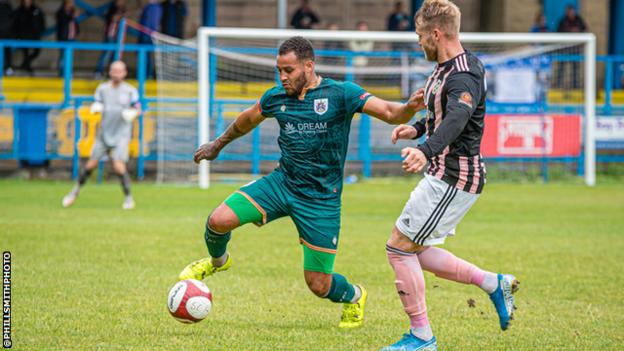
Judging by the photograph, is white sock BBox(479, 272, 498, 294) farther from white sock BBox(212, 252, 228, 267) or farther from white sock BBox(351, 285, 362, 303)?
white sock BBox(212, 252, 228, 267)

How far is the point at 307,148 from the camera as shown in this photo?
6203 mm

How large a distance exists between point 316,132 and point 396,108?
540 mm

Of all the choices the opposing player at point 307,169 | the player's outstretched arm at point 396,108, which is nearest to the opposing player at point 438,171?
the player's outstretched arm at point 396,108

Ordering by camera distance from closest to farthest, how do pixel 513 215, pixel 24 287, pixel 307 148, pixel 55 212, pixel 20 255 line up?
1. pixel 307 148
2. pixel 24 287
3. pixel 20 255
4. pixel 55 212
5. pixel 513 215

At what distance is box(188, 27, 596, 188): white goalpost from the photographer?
1973cm

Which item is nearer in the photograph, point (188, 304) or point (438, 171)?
point (438, 171)

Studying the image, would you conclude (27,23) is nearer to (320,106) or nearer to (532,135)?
(532,135)

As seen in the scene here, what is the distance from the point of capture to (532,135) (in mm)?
20172

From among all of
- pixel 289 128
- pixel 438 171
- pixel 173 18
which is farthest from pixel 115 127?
pixel 438 171

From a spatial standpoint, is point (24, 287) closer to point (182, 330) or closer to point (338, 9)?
point (182, 330)

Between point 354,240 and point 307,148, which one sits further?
point 354,240

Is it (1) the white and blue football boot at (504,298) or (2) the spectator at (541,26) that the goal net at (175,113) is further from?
(1) the white and blue football boot at (504,298)

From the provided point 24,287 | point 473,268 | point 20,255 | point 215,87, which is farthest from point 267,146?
point 473,268

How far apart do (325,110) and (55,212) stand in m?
7.93
